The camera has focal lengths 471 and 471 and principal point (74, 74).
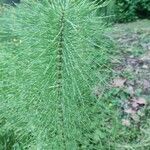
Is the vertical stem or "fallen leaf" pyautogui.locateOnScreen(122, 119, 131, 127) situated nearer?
the vertical stem

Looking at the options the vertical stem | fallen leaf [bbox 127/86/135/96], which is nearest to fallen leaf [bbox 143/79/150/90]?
fallen leaf [bbox 127/86/135/96]

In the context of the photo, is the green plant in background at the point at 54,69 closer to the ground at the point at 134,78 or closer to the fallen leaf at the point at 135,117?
the ground at the point at 134,78

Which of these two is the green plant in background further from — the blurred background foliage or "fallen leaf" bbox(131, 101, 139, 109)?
the blurred background foliage

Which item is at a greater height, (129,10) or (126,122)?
(126,122)

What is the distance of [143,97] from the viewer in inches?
184

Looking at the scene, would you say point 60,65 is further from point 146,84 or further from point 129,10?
point 129,10

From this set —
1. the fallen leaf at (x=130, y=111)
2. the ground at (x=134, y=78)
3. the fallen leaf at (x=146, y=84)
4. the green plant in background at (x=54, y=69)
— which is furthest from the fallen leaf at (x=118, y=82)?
the green plant in background at (x=54, y=69)

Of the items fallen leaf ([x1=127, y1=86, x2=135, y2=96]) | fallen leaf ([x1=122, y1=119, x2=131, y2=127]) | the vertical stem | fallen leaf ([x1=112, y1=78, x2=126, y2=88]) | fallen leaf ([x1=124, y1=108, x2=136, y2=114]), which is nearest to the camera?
the vertical stem

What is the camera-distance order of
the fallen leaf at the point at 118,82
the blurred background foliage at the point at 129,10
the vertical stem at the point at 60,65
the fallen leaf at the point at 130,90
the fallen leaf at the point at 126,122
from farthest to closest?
the blurred background foliage at the point at 129,10 < the fallen leaf at the point at 118,82 < the fallen leaf at the point at 130,90 < the fallen leaf at the point at 126,122 < the vertical stem at the point at 60,65

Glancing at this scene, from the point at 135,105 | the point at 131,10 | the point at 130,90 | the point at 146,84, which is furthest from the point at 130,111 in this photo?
the point at 131,10

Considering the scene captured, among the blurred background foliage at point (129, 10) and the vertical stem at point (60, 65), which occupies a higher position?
the vertical stem at point (60, 65)

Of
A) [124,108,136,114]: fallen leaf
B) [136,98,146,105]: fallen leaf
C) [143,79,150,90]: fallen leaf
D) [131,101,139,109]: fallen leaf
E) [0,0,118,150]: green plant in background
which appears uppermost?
[0,0,118,150]: green plant in background

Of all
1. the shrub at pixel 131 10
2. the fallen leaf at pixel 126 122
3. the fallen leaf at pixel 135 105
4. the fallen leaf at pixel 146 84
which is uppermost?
the fallen leaf at pixel 146 84

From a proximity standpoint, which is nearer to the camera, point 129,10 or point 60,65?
point 60,65
